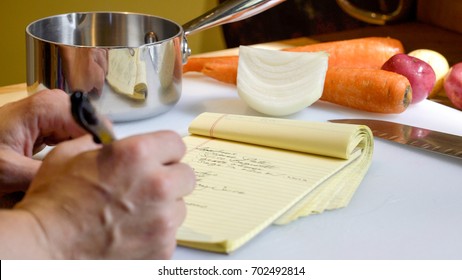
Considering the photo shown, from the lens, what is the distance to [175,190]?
584 mm

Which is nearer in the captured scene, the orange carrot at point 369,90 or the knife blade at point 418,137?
the knife blade at point 418,137

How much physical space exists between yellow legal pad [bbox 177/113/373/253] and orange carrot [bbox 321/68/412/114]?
218 millimetres

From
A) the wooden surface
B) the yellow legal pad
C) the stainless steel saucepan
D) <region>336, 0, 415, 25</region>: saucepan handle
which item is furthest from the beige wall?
the yellow legal pad

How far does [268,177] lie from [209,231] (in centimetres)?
15

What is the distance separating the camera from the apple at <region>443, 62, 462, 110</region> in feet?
4.08

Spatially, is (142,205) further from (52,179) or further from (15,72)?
(15,72)

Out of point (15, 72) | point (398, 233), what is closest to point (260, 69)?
point (398, 233)

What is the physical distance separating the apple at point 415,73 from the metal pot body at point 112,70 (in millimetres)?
366

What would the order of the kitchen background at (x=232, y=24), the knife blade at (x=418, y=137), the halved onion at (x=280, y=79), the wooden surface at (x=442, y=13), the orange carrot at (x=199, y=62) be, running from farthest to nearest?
the kitchen background at (x=232, y=24), the wooden surface at (x=442, y=13), the orange carrot at (x=199, y=62), the halved onion at (x=280, y=79), the knife blade at (x=418, y=137)

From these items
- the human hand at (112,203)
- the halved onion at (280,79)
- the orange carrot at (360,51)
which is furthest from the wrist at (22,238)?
the orange carrot at (360,51)

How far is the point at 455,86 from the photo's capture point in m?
1.25

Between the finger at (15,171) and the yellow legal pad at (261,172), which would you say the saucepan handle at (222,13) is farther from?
the finger at (15,171)

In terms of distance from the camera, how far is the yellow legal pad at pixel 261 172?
0.72m

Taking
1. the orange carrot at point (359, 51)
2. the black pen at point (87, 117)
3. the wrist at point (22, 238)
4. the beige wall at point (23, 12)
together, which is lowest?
the beige wall at point (23, 12)
